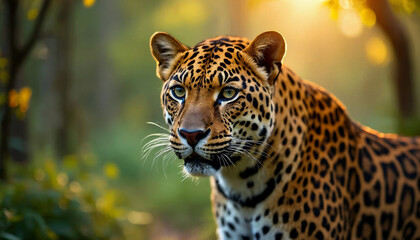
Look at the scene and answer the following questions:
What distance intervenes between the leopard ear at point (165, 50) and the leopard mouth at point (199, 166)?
879mm

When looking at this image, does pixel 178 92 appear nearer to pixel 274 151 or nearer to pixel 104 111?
pixel 274 151

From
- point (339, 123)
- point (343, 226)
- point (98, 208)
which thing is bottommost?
point (98, 208)

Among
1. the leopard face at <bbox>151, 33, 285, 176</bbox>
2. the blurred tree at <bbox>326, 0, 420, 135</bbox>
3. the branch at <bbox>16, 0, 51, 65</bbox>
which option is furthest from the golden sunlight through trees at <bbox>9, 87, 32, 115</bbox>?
the blurred tree at <bbox>326, 0, 420, 135</bbox>

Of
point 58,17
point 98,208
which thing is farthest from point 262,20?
point 98,208

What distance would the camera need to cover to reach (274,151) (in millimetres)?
4449

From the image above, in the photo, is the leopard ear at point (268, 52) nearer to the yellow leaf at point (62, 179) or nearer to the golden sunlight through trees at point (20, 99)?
the golden sunlight through trees at point (20, 99)

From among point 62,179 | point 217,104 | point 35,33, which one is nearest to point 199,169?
point 217,104

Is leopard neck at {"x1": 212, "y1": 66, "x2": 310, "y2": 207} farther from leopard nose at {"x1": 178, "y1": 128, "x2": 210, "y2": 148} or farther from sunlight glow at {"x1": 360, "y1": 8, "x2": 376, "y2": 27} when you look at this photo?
sunlight glow at {"x1": 360, "y1": 8, "x2": 376, "y2": 27}

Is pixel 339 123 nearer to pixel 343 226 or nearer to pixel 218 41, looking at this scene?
pixel 343 226

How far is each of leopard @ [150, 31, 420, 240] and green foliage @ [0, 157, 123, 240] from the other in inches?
84.7

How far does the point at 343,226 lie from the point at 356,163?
0.61 metres

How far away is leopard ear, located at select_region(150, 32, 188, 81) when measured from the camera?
4523 mm

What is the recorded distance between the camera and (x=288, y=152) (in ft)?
14.7

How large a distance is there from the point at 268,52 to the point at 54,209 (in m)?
3.40
